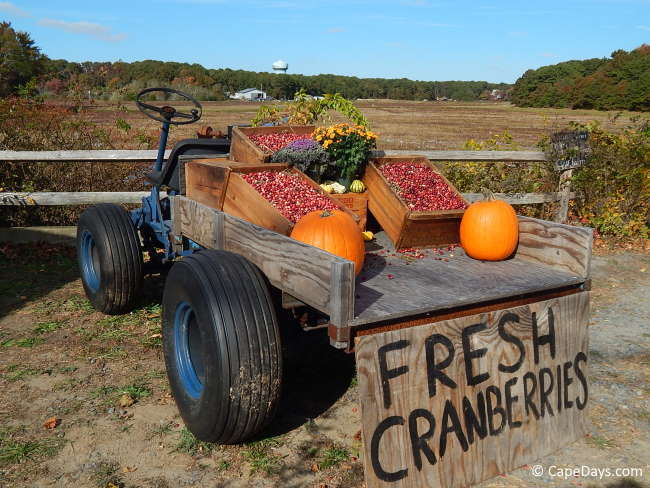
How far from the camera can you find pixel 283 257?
9.23ft

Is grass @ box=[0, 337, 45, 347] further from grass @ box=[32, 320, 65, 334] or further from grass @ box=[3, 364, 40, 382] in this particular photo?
grass @ box=[3, 364, 40, 382]

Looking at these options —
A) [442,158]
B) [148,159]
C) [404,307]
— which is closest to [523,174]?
[442,158]

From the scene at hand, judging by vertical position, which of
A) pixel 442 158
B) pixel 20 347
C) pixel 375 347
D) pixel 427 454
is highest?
pixel 442 158

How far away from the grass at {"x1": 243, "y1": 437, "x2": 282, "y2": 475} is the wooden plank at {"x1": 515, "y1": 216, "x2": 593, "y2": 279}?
1.84 metres

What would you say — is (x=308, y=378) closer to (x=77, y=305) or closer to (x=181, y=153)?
(x=181, y=153)

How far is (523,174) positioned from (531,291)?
6.01 metres

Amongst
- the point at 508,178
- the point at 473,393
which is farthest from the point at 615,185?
the point at 473,393

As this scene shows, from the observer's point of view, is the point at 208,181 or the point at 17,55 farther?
the point at 17,55

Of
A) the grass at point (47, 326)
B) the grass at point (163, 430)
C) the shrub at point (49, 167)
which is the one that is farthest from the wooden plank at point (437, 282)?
the shrub at point (49, 167)

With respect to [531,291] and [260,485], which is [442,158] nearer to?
[531,291]

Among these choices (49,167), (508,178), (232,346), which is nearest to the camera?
(232,346)

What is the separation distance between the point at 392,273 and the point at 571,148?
5.68 meters

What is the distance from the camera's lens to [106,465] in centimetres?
302

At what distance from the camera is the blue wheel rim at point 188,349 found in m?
3.26
